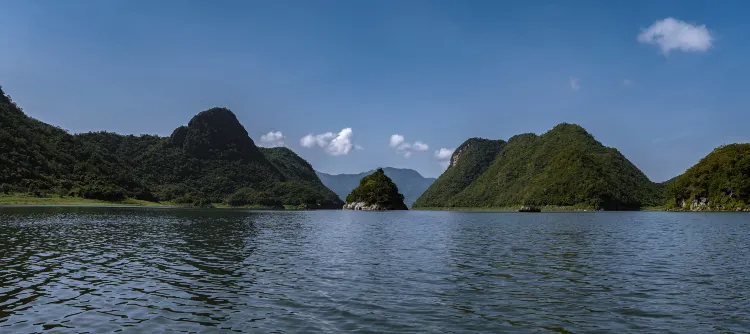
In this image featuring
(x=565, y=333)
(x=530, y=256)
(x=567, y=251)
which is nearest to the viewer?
(x=565, y=333)

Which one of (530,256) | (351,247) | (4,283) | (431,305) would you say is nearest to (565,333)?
(431,305)

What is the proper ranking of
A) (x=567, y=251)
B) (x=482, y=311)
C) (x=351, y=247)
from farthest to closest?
(x=351, y=247), (x=567, y=251), (x=482, y=311)

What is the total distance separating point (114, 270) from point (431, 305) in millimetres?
23277

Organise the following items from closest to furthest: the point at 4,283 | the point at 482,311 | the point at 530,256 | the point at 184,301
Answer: the point at 482,311 < the point at 184,301 < the point at 4,283 < the point at 530,256

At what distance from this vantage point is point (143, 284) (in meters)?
28.4

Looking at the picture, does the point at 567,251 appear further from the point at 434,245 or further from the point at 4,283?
the point at 4,283

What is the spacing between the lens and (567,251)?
157 feet

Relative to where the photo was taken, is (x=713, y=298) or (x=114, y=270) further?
(x=114, y=270)

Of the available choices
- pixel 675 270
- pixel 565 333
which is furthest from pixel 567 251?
pixel 565 333

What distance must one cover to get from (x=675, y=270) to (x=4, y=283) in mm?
43024

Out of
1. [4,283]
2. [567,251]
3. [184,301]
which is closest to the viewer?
[184,301]

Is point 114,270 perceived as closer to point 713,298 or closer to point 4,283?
point 4,283

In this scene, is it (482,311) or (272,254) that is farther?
(272,254)

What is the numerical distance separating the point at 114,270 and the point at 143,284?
6.90m
